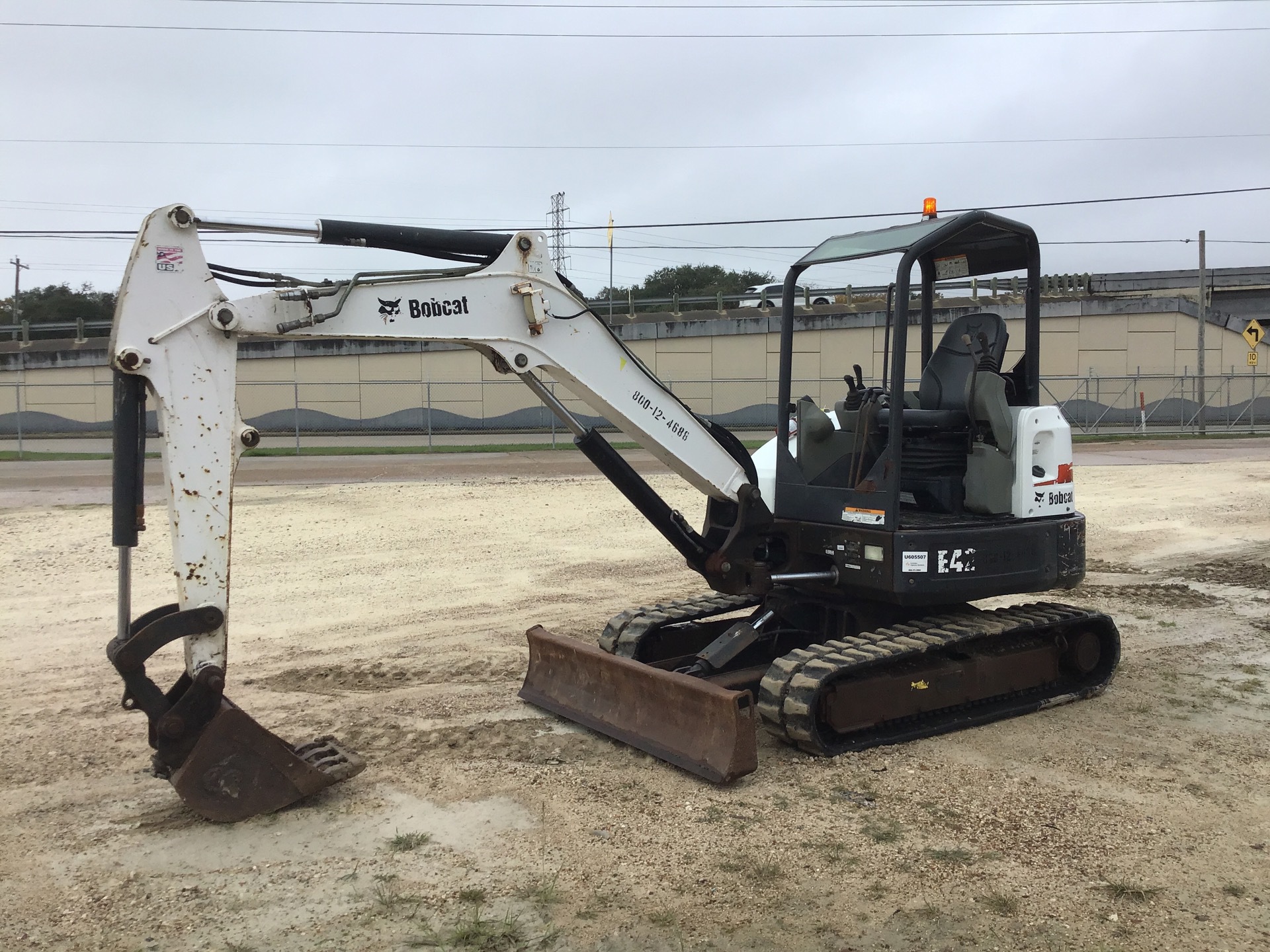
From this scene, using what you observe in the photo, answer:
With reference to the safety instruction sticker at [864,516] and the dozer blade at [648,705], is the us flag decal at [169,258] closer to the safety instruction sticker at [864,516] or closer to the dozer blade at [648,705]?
the dozer blade at [648,705]

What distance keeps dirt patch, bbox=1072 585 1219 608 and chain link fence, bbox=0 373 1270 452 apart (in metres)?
20.9

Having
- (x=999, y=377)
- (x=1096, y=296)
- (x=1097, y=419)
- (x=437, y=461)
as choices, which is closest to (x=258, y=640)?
(x=999, y=377)

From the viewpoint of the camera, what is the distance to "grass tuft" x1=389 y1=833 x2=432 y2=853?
4.57 m

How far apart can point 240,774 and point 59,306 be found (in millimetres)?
58475

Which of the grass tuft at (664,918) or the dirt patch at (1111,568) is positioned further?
the dirt patch at (1111,568)

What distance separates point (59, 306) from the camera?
55.3 metres

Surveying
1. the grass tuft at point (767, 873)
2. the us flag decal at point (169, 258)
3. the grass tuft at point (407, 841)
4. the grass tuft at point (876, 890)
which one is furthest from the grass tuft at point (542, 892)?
the us flag decal at point (169, 258)

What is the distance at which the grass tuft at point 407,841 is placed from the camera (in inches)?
180

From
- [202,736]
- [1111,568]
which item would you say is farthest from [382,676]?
[1111,568]

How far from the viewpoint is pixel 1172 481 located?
698 inches

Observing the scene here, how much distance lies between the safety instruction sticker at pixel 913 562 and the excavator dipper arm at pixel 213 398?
1.27 m

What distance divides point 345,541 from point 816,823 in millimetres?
8606

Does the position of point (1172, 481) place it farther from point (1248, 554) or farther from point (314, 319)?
point (314, 319)

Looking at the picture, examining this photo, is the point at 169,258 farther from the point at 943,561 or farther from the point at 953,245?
the point at 953,245
